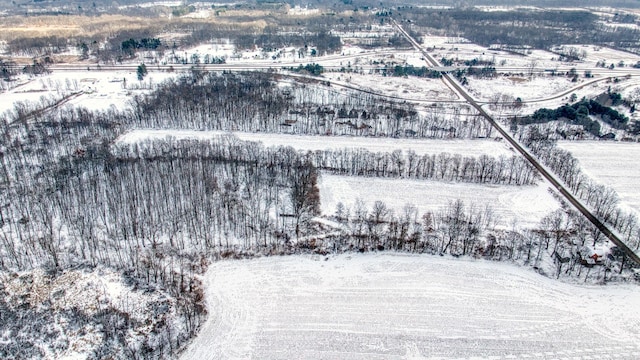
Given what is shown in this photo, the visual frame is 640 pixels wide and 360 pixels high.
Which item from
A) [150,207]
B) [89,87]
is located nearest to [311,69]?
[89,87]

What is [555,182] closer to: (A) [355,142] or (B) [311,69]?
(A) [355,142]

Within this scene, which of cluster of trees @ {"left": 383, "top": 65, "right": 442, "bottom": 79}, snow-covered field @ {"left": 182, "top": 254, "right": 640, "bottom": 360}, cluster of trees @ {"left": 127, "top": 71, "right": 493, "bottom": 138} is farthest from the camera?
cluster of trees @ {"left": 383, "top": 65, "right": 442, "bottom": 79}

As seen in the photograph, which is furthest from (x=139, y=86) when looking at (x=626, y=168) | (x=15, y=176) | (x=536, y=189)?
(x=626, y=168)

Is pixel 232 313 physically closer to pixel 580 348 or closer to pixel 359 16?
pixel 580 348

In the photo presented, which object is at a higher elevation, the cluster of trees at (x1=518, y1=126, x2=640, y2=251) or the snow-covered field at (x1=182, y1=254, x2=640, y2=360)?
the cluster of trees at (x1=518, y1=126, x2=640, y2=251)

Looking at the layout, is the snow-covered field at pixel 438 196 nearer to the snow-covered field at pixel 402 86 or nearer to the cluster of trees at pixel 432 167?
the cluster of trees at pixel 432 167

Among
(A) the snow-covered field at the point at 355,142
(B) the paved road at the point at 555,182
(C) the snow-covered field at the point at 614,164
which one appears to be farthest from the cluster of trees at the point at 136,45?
(C) the snow-covered field at the point at 614,164

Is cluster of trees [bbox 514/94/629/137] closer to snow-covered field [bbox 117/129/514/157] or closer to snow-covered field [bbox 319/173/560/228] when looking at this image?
snow-covered field [bbox 117/129/514/157]

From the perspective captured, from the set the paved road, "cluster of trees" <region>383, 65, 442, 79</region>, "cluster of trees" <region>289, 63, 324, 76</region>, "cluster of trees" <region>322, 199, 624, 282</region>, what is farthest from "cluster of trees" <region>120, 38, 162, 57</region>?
"cluster of trees" <region>322, 199, 624, 282</region>
